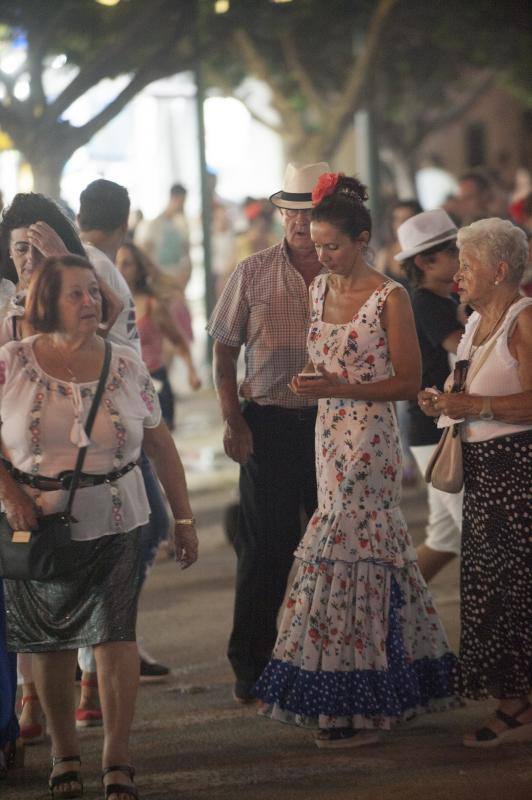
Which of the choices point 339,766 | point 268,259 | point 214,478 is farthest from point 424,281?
point 214,478

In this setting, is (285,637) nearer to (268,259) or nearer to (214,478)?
(268,259)

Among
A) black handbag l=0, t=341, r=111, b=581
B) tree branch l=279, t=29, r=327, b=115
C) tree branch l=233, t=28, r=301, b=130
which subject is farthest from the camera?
tree branch l=279, t=29, r=327, b=115

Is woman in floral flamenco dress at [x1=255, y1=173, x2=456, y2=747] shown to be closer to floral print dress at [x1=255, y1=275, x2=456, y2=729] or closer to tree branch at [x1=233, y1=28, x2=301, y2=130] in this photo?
floral print dress at [x1=255, y1=275, x2=456, y2=729]

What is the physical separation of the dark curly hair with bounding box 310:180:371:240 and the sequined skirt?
56.7 inches

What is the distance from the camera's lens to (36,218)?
571 centimetres

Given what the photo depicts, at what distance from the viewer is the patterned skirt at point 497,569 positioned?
18.2 feet

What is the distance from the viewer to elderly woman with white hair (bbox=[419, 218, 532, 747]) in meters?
5.52

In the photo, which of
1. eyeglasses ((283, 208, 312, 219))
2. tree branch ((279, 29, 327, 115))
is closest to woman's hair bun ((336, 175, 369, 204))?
eyeglasses ((283, 208, 312, 219))

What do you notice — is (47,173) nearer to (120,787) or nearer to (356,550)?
(356,550)

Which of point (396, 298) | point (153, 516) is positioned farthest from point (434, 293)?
point (153, 516)

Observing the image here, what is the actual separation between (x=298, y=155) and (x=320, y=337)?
2031cm

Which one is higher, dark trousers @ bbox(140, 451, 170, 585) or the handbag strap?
the handbag strap

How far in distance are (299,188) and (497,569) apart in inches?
73.4

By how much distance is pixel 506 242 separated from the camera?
557cm
